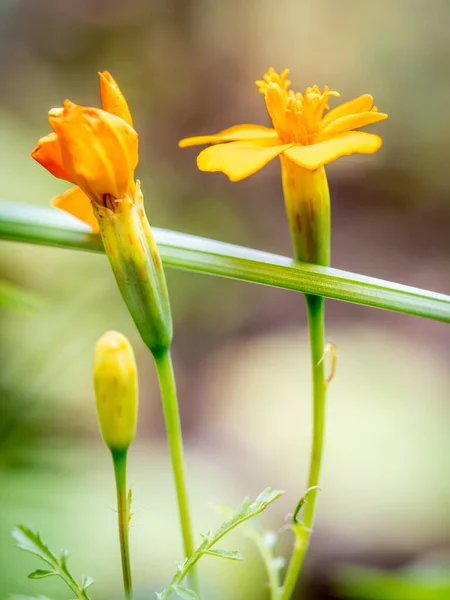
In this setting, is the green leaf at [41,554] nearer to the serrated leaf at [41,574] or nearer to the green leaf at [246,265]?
the serrated leaf at [41,574]

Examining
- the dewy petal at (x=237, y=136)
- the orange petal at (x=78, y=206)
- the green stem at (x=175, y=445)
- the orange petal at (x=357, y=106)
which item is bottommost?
the green stem at (x=175, y=445)

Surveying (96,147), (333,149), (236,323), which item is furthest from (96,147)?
(236,323)

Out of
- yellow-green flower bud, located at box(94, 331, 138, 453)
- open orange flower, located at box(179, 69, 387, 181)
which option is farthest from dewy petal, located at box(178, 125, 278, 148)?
yellow-green flower bud, located at box(94, 331, 138, 453)

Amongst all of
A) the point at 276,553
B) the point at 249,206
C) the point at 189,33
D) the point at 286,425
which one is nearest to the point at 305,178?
the point at 276,553

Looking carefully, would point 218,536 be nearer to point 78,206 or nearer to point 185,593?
point 185,593

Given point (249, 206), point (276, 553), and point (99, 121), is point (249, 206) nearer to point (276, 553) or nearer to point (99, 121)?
point (276, 553)

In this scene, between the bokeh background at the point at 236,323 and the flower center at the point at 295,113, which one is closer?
the flower center at the point at 295,113

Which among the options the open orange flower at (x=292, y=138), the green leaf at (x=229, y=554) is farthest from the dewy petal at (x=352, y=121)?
the green leaf at (x=229, y=554)
